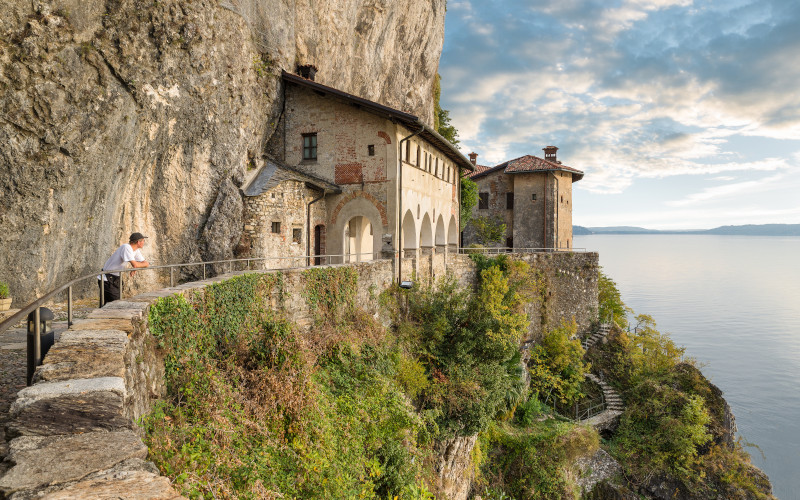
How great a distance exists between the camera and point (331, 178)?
1842 centimetres

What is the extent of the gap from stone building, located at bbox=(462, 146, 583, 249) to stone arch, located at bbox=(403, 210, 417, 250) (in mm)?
18003

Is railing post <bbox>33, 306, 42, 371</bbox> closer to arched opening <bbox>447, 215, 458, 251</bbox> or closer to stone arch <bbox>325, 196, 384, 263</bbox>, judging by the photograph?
stone arch <bbox>325, 196, 384, 263</bbox>

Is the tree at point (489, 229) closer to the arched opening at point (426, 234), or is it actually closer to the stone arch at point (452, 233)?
the stone arch at point (452, 233)

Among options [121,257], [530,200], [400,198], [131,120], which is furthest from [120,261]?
[530,200]

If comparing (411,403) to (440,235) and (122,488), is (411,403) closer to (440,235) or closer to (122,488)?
(122,488)

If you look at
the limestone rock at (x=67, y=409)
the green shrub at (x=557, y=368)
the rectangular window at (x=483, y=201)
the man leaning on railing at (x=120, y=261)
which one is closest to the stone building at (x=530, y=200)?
the rectangular window at (x=483, y=201)

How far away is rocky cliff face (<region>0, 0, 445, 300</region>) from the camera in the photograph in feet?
33.3

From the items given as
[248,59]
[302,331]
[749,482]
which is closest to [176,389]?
[302,331]

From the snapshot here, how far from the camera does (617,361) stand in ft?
92.6

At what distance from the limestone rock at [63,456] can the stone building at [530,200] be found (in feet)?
114

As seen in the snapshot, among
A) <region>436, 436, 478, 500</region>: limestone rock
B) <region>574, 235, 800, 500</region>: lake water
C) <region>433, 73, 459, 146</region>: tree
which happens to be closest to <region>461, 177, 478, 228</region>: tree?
<region>433, 73, 459, 146</region>: tree

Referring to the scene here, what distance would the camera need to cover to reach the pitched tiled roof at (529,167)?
3629 centimetres

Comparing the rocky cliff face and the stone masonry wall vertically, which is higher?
the rocky cliff face

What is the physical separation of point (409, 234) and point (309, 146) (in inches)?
230
